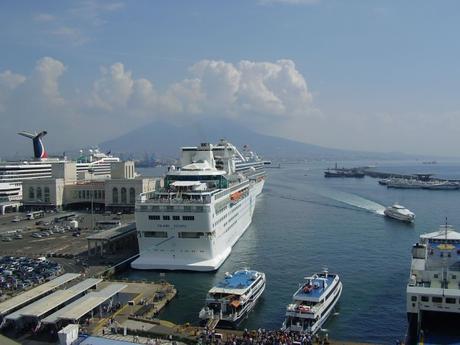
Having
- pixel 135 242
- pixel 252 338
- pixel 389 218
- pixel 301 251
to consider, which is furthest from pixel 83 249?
pixel 389 218

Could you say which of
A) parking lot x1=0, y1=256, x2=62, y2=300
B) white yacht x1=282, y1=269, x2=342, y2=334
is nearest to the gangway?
white yacht x1=282, y1=269, x2=342, y2=334

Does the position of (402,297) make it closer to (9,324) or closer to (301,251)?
(301,251)

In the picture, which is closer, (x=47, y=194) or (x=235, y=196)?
(x=235, y=196)

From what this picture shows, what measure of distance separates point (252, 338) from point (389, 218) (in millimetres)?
39419

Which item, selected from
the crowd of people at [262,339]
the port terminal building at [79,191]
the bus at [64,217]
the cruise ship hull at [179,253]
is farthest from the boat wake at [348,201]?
the crowd of people at [262,339]

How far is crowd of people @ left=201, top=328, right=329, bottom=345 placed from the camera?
19047mm

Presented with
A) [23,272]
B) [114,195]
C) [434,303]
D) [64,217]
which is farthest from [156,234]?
[114,195]

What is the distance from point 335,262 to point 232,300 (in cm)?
1323

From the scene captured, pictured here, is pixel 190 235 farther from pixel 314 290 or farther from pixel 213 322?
pixel 314 290

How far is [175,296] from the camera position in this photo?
2675 centimetres

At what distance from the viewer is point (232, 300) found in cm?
2362

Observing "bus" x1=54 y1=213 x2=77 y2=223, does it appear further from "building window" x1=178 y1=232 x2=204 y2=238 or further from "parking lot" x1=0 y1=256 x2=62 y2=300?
"building window" x1=178 y1=232 x2=204 y2=238

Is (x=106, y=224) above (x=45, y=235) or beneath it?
above

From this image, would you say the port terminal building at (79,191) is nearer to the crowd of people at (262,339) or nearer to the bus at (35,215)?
the bus at (35,215)
